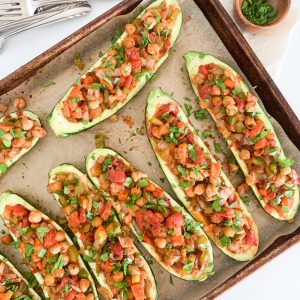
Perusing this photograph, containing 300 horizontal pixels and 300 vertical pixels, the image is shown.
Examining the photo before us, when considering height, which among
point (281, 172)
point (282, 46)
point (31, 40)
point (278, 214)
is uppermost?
point (31, 40)

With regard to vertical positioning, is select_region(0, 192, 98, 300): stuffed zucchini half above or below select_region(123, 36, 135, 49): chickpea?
below

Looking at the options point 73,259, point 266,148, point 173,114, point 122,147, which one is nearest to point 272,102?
point 266,148

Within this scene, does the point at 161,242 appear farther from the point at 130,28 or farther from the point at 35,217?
the point at 130,28

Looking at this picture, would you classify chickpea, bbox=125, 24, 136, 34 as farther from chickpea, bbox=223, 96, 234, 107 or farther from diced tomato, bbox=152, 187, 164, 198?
diced tomato, bbox=152, 187, 164, 198

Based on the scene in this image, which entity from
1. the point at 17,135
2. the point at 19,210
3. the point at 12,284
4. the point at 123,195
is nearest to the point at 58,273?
the point at 12,284

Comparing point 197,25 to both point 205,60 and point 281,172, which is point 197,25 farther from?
point 281,172

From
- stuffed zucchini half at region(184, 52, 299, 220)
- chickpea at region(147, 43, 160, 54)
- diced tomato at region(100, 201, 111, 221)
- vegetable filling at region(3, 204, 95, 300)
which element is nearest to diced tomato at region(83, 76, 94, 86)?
chickpea at region(147, 43, 160, 54)
